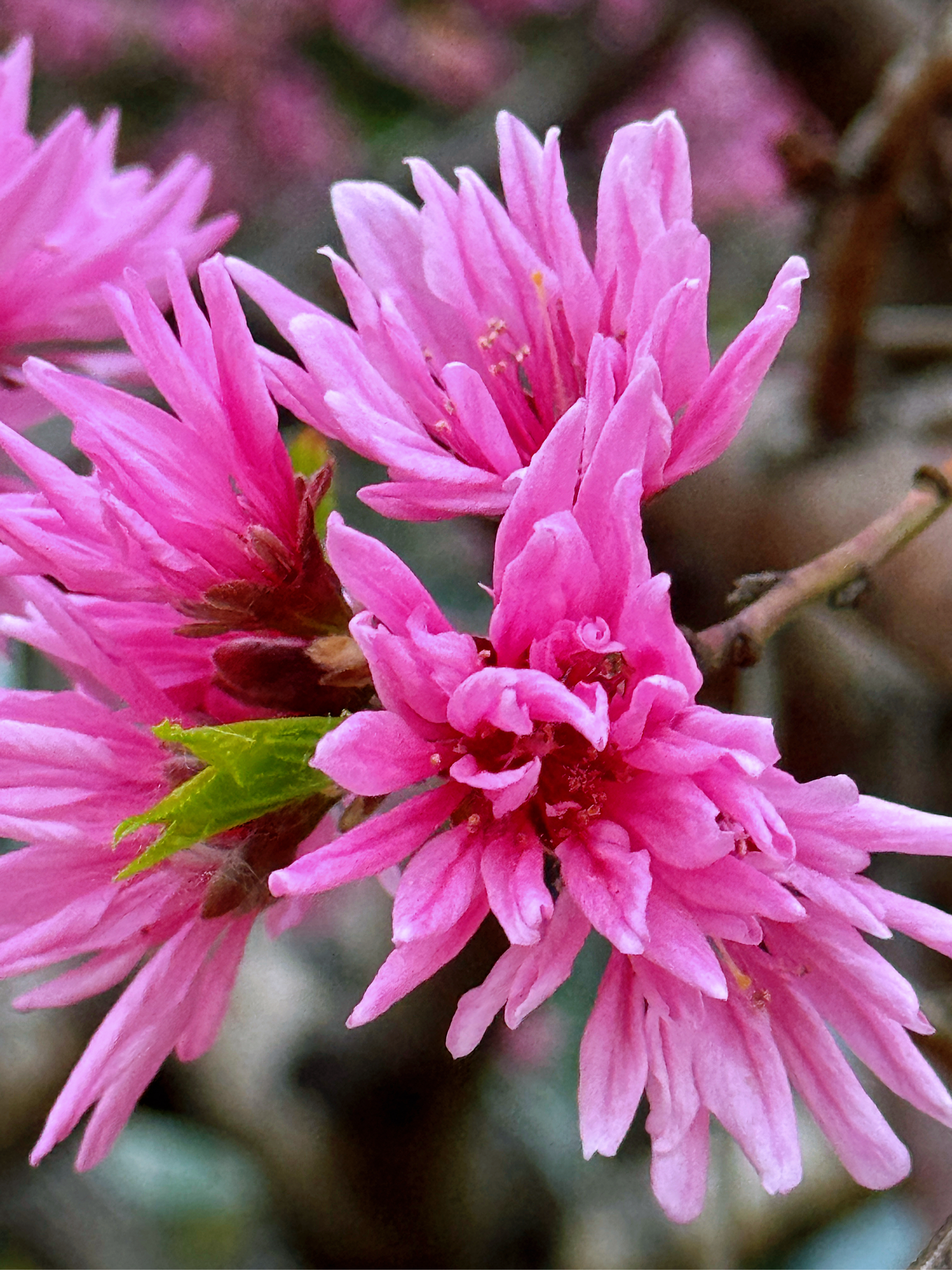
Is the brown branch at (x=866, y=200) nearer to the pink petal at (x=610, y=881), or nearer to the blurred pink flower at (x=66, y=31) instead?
the pink petal at (x=610, y=881)

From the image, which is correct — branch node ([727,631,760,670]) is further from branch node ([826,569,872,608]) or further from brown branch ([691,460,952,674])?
branch node ([826,569,872,608])

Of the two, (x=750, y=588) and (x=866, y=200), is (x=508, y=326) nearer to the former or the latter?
(x=750, y=588)

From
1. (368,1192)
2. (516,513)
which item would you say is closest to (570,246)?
(516,513)

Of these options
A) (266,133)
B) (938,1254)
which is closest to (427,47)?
(266,133)

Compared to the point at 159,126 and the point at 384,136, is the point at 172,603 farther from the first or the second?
the point at 159,126

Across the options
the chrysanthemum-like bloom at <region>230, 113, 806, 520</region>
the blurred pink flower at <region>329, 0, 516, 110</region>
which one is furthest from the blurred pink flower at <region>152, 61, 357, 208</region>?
the chrysanthemum-like bloom at <region>230, 113, 806, 520</region>
